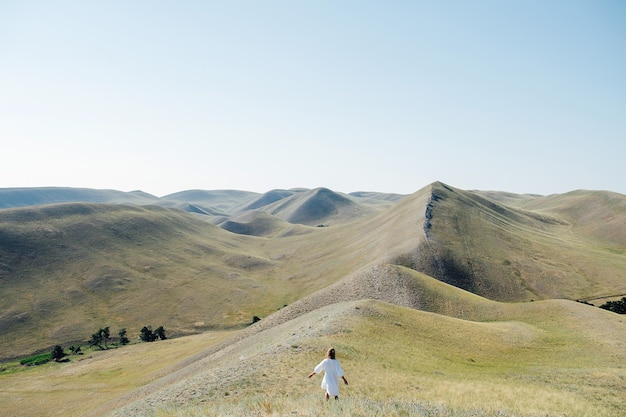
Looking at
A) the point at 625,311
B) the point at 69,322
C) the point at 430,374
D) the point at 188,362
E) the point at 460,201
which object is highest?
the point at 460,201

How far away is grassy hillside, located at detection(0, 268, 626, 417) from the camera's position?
2052cm

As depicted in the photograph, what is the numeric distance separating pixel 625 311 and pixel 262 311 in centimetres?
8801

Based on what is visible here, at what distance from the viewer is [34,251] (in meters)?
135

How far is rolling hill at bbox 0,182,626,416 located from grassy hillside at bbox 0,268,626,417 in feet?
0.90

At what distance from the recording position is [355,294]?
6856cm

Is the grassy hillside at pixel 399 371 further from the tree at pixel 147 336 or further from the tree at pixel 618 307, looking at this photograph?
the tree at pixel 618 307

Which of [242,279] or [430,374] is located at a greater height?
[430,374]

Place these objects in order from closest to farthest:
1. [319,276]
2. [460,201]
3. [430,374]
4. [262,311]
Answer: [430,374], [262,311], [319,276], [460,201]

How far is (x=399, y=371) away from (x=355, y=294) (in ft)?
137

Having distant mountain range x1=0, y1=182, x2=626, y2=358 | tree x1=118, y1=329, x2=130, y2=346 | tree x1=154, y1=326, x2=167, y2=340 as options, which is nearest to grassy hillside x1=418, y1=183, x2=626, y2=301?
distant mountain range x1=0, y1=182, x2=626, y2=358

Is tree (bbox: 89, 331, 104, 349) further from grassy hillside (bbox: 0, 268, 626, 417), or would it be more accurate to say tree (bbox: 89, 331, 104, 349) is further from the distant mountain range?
grassy hillside (bbox: 0, 268, 626, 417)

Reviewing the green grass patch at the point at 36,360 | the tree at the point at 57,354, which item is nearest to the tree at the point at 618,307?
the tree at the point at 57,354

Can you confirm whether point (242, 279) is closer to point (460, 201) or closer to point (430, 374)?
point (460, 201)

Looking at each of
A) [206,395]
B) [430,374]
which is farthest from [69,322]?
[430,374]
